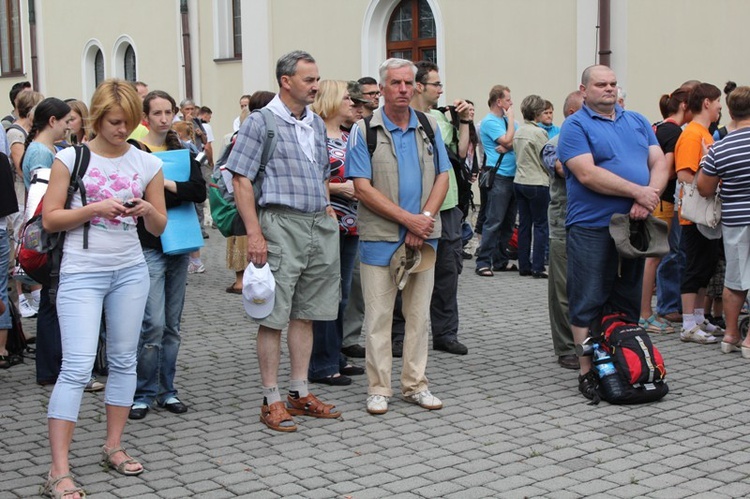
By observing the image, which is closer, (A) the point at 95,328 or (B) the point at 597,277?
(A) the point at 95,328

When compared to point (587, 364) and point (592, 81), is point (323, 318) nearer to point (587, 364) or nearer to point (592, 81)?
point (587, 364)

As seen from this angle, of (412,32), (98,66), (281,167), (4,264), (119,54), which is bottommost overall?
(4,264)

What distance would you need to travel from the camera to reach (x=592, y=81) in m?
6.43

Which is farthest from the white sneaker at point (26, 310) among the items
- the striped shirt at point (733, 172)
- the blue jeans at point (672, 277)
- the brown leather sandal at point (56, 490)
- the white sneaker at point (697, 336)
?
the striped shirt at point (733, 172)

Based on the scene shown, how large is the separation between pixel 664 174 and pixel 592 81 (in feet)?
2.25

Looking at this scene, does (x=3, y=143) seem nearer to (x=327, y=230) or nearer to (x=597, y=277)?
(x=327, y=230)

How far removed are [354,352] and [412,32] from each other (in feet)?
37.9

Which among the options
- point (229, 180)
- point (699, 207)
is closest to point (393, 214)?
point (229, 180)

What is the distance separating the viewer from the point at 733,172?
293 inches

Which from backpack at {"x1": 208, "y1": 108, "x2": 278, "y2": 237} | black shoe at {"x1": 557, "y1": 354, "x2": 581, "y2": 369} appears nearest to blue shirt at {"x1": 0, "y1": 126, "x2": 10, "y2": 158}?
backpack at {"x1": 208, "y1": 108, "x2": 278, "y2": 237}

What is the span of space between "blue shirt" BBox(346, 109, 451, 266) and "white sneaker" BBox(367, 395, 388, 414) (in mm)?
745

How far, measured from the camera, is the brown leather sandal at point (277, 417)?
582 cm

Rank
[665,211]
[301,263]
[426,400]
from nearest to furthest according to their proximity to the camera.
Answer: [301,263] < [426,400] < [665,211]

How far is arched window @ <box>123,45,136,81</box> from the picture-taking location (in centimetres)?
2578
